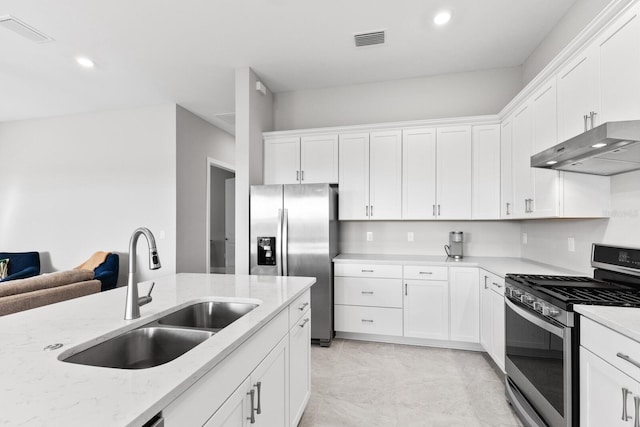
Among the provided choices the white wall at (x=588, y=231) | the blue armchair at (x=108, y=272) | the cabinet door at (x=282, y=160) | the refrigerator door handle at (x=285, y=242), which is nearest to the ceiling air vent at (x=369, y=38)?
the cabinet door at (x=282, y=160)

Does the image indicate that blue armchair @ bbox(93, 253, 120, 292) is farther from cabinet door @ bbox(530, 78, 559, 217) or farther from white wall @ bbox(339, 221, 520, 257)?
cabinet door @ bbox(530, 78, 559, 217)

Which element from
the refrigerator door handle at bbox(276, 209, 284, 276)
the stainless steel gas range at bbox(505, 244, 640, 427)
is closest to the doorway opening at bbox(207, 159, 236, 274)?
the refrigerator door handle at bbox(276, 209, 284, 276)

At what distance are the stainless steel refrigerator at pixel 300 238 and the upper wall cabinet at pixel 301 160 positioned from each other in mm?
421

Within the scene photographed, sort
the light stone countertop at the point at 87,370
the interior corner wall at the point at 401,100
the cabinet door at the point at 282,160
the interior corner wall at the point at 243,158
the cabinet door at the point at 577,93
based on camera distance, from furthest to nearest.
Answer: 1. the cabinet door at the point at 282,160
2. the interior corner wall at the point at 401,100
3. the interior corner wall at the point at 243,158
4. the cabinet door at the point at 577,93
5. the light stone countertop at the point at 87,370

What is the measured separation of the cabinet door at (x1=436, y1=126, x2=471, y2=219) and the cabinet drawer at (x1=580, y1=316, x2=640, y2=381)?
2.07 metres

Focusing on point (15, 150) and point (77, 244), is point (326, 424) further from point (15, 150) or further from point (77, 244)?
point (15, 150)

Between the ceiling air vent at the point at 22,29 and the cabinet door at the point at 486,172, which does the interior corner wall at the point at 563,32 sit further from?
the ceiling air vent at the point at 22,29

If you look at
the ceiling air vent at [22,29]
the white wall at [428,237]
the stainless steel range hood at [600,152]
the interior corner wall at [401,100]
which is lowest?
the white wall at [428,237]

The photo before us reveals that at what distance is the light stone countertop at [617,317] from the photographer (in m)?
1.20

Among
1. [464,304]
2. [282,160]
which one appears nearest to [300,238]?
[282,160]

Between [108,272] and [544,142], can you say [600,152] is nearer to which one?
[544,142]

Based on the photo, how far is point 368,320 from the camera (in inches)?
135

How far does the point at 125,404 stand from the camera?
28.1 inches

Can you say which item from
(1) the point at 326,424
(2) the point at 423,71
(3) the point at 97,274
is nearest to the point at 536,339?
(1) the point at 326,424
